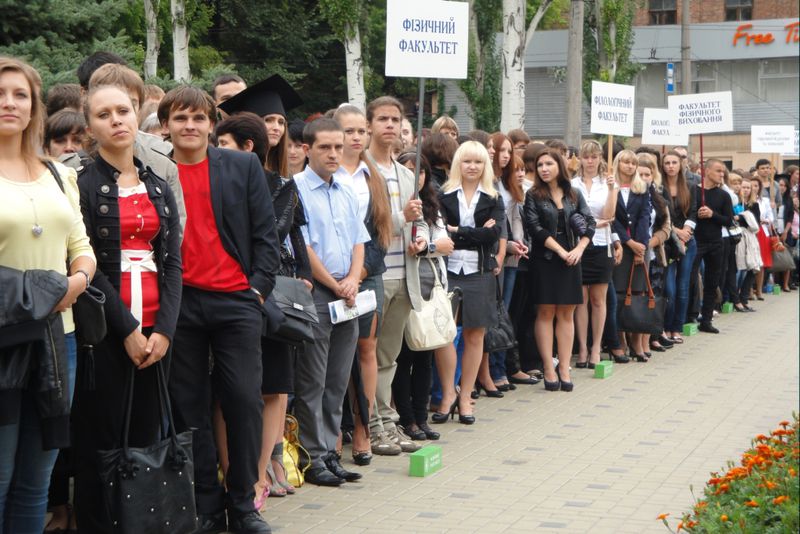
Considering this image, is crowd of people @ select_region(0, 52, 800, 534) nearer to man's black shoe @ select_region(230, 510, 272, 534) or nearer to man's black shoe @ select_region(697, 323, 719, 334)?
man's black shoe @ select_region(230, 510, 272, 534)

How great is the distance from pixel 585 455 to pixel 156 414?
398 centimetres

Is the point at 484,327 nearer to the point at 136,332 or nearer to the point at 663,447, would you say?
the point at 663,447

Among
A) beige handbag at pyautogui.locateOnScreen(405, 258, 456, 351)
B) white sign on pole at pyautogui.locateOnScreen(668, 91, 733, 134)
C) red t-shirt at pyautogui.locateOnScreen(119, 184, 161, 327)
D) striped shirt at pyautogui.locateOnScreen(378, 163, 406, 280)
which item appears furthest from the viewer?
white sign on pole at pyautogui.locateOnScreen(668, 91, 733, 134)

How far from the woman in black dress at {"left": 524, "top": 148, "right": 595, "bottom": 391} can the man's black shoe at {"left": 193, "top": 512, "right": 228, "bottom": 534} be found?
5745 mm

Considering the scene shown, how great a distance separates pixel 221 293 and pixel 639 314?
825 centimetres

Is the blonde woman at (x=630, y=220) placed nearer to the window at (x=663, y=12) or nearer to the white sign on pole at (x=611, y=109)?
the white sign on pole at (x=611, y=109)

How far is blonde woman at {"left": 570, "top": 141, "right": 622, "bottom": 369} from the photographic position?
43.9 feet

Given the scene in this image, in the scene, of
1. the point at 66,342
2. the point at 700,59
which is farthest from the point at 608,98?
the point at 700,59

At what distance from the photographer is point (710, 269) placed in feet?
58.3

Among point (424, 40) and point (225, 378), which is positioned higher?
point (424, 40)

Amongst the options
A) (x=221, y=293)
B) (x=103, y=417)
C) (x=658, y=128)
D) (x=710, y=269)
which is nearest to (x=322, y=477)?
(x=221, y=293)

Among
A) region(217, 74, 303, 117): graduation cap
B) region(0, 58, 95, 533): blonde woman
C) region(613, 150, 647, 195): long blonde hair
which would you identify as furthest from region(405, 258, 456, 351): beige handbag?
region(613, 150, 647, 195): long blonde hair

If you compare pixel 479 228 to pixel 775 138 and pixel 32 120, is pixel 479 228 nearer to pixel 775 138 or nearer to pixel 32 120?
pixel 32 120

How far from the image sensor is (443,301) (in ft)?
31.6
